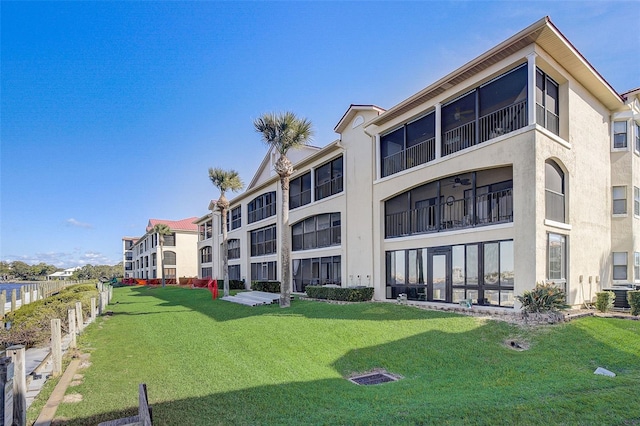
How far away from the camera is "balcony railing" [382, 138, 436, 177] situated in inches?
663

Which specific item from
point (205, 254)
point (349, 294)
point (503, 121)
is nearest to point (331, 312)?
point (349, 294)

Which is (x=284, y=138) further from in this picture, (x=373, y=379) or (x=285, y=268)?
(x=373, y=379)

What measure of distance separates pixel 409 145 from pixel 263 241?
19877mm

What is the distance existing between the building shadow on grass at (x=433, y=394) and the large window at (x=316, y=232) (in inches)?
527

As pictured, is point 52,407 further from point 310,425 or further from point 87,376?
point 310,425

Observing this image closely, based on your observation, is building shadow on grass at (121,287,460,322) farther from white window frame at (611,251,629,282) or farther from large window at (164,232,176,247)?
large window at (164,232,176,247)

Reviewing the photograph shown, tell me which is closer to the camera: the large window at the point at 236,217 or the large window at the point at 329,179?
the large window at the point at 329,179

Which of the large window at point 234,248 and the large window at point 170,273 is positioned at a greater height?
the large window at point 234,248

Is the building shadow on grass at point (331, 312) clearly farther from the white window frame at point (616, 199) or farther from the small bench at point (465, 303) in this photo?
the white window frame at point (616, 199)

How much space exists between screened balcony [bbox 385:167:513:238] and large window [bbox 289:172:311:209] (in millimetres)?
8740

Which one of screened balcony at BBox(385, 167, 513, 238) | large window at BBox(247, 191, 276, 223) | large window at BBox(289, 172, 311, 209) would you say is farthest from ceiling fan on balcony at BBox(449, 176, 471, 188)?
large window at BBox(247, 191, 276, 223)

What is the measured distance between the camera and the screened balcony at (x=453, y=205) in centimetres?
1427

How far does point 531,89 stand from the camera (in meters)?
12.6

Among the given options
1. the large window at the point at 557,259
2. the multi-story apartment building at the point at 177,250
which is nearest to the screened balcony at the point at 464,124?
the large window at the point at 557,259
